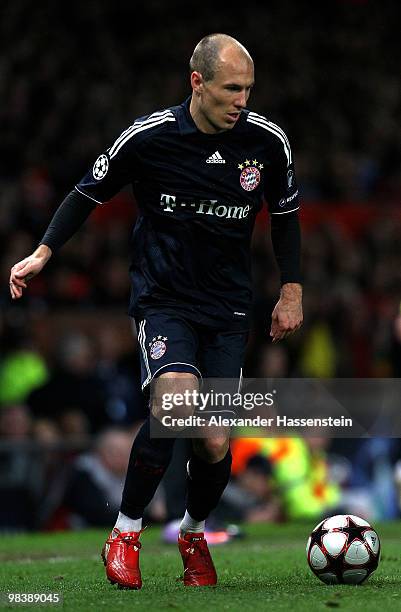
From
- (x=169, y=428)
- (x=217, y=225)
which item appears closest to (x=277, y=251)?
(x=217, y=225)

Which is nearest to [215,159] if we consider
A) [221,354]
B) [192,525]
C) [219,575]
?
[221,354]

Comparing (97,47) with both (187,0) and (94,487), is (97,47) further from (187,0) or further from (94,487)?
(94,487)

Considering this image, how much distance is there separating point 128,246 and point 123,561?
8.26 metres

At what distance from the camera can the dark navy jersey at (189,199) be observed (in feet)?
20.3

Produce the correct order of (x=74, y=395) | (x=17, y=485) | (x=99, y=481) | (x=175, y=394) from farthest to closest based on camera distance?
(x=74, y=395) < (x=99, y=481) < (x=17, y=485) < (x=175, y=394)

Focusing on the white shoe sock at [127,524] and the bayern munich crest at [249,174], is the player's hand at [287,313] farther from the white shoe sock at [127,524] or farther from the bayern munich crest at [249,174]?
the white shoe sock at [127,524]

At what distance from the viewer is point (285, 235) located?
21.4ft

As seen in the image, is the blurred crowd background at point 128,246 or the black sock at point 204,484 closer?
the black sock at point 204,484

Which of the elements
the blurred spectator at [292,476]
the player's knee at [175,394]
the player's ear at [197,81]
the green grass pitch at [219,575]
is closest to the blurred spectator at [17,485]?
the green grass pitch at [219,575]

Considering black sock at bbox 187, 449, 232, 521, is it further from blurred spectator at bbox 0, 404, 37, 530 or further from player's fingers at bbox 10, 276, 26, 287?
blurred spectator at bbox 0, 404, 37, 530

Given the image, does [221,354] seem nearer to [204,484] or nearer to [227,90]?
[204,484]

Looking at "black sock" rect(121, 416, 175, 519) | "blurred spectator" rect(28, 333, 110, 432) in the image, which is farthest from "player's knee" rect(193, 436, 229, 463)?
"blurred spectator" rect(28, 333, 110, 432)

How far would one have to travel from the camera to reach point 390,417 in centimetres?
1207

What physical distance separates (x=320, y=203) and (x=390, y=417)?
12.4 feet
